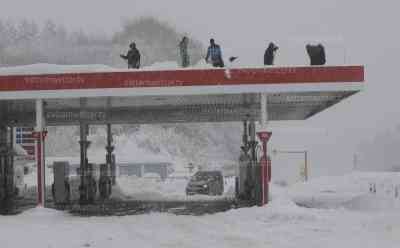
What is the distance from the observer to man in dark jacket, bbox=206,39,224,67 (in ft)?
67.2

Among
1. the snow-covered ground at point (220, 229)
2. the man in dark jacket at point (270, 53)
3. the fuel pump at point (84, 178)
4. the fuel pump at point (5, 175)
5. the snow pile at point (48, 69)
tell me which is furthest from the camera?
the fuel pump at point (84, 178)

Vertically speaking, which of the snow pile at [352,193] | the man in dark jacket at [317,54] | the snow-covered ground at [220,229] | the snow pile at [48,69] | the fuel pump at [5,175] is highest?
the man in dark jacket at [317,54]

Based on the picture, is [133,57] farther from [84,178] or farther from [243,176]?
[243,176]

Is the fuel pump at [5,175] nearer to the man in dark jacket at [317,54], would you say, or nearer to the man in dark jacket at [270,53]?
the man in dark jacket at [270,53]

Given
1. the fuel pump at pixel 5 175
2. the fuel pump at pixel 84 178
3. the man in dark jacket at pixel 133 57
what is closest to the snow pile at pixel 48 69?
the man in dark jacket at pixel 133 57

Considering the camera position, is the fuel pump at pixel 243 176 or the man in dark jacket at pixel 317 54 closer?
the man in dark jacket at pixel 317 54

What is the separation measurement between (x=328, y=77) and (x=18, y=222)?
393 inches

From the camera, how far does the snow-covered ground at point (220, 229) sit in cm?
1351

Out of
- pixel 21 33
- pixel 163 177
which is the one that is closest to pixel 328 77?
pixel 163 177

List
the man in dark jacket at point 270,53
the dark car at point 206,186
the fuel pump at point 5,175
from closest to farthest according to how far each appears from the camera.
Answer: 1. the man in dark jacket at point 270,53
2. the fuel pump at point 5,175
3. the dark car at point 206,186

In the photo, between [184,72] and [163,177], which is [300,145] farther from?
[184,72]

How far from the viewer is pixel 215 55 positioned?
20594 millimetres

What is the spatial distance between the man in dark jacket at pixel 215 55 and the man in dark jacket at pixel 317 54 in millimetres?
2833

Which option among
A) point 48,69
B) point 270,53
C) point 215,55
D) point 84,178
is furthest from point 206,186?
point 48,69
